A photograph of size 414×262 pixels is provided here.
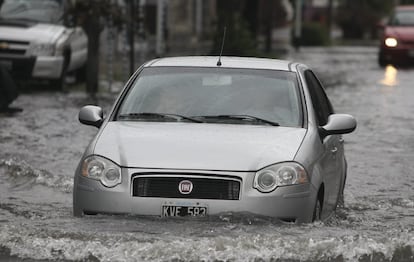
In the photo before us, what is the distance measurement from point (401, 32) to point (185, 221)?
2554 cm

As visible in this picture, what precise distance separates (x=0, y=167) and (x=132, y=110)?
14.9 feet

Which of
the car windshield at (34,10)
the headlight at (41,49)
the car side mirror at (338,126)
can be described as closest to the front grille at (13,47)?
the headlight at (41,49)

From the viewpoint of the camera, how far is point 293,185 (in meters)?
8.41

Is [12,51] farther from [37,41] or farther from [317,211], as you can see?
[317,211]

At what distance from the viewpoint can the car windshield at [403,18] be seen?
3441 cm

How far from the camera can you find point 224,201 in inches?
326

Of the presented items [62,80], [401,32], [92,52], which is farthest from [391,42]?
[92,52]

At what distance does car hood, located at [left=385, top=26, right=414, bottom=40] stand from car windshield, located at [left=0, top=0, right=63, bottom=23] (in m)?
12.0

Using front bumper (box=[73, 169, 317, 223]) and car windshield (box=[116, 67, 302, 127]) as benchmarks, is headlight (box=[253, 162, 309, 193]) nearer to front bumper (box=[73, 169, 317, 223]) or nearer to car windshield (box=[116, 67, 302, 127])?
front bumper (box=[73, 169, 317, 223])

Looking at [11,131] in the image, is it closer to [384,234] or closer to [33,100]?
[33,100]

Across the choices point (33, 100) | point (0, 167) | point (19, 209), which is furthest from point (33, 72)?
point (19, 209)

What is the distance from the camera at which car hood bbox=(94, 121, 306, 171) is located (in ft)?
27.4

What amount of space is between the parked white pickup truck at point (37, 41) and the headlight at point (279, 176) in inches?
526

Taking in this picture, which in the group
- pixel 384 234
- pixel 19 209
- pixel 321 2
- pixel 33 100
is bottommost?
pixel 321 2
